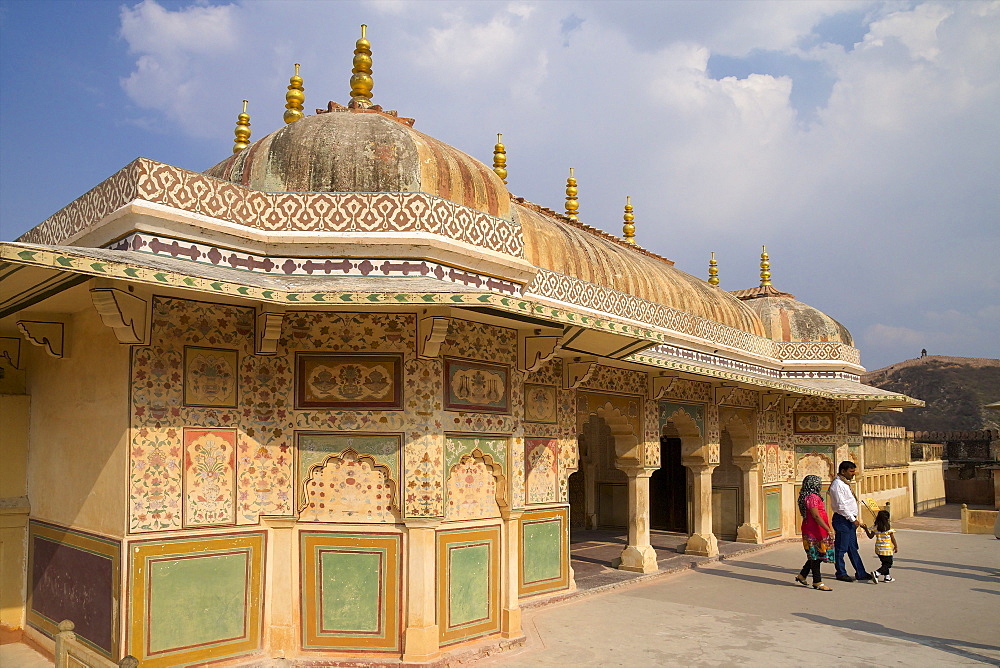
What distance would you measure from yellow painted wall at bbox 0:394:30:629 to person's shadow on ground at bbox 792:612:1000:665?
25.7ft

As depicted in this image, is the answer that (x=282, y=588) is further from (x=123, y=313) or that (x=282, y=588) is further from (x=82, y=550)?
(x=123, y=313)

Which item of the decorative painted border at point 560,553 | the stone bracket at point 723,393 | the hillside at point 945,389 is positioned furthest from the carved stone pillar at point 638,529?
the hillside at point 945,389

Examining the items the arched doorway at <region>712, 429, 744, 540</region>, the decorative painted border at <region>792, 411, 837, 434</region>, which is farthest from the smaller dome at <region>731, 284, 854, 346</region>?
the arched doorway at <region>712, 429, 744, 540</region>

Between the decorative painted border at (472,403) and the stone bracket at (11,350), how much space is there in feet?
14.7

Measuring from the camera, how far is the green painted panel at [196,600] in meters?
5.64

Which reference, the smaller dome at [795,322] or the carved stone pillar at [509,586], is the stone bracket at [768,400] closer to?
the smaller dome at [795,322]

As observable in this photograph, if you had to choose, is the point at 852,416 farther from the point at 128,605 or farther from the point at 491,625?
the point at 128,605

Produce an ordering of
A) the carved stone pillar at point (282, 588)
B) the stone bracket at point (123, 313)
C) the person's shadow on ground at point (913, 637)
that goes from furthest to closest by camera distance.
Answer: the person's shadow on ground at point (913, 637) → the carved stone pillar at point (282, 588) → the stone bracket at point (123, 313)

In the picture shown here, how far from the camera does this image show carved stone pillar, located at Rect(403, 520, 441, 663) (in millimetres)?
6133

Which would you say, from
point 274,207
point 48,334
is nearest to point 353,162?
point 274,207

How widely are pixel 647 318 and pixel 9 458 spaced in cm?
825

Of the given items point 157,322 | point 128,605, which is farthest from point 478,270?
point 128,605

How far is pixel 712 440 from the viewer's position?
12.6 m

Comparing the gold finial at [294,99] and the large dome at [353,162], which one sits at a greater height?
the gold finial at [294,99]
